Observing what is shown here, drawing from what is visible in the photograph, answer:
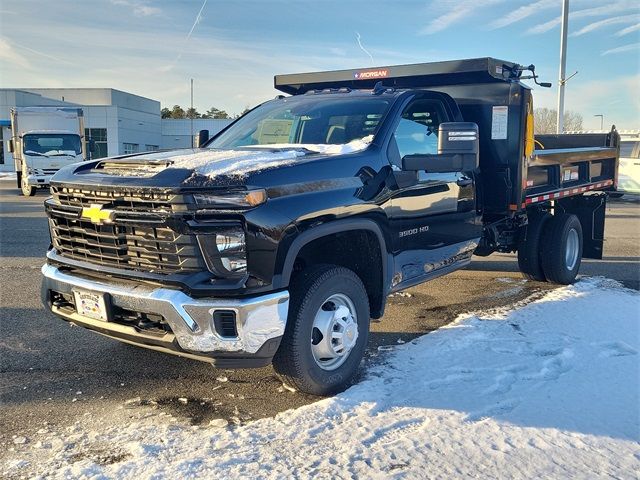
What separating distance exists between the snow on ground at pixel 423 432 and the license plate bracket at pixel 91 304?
0.64 metres

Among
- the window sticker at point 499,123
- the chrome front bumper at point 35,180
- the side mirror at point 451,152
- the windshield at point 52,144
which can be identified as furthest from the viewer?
the windshield at point 52,144

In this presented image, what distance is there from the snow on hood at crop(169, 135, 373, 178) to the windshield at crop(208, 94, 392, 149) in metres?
0.22

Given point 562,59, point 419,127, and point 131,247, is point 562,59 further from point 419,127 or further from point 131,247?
point 131,247

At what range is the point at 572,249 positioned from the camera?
7.47 meters

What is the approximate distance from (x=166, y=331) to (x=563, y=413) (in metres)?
2.43

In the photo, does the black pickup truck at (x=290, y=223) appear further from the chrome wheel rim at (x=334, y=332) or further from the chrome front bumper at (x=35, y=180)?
the chrome front bumper at (x=35, y=180)

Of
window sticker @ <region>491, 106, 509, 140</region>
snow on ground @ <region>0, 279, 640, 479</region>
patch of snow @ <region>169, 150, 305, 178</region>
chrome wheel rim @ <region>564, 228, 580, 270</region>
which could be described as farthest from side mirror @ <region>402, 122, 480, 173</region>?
chrome wheel rim @ <region>564, 228, 580, 270</region>

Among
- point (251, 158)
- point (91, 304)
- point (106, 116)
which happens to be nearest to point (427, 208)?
point (251, 158)

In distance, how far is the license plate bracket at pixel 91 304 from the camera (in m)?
3.56

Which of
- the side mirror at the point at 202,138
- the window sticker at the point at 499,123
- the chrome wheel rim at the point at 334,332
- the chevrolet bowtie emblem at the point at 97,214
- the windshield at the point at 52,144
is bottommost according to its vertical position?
the chrome wheel rim at the point at 334,332

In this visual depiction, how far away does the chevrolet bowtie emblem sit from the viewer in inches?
140

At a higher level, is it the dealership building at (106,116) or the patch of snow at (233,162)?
the dealership building at (106,116)

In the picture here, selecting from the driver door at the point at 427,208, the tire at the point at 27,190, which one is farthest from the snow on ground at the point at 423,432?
the tire at the point at 27,190

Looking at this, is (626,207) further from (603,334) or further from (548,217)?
(603,334)
